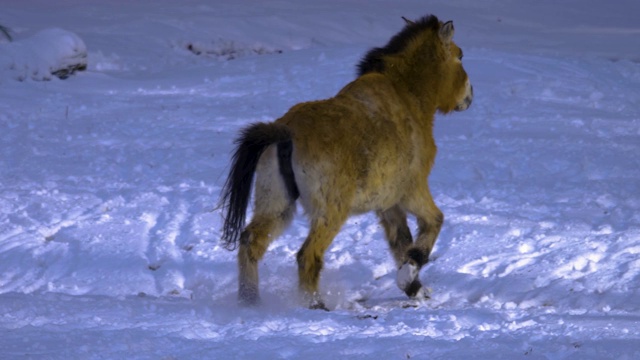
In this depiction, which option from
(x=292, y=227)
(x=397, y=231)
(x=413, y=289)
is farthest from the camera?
(x=292, y=227)

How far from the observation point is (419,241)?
758cm

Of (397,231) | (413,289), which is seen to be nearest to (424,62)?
(397,231)

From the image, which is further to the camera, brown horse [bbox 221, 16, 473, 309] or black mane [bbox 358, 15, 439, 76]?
black mane [bbox 358, 15, 439, 76]

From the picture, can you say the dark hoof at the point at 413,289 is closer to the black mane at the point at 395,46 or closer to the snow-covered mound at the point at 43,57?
the black mane at the point at 395,46

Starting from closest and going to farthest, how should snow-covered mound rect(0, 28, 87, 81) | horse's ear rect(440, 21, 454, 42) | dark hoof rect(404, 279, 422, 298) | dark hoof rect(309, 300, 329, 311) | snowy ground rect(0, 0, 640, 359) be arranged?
snowy ground rect(0, 0, 640, 359), dark hoof rect(309, 300, 329, 311), dark hoof rect(404, 279, 422, 298), horse's ear rect(440, 21, 454, 42), snow-covered mound rect(0, 28, 87, 81)

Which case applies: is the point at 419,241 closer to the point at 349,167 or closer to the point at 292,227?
the point at 349,167

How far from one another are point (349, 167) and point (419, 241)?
103 cm

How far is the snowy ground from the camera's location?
579 cm

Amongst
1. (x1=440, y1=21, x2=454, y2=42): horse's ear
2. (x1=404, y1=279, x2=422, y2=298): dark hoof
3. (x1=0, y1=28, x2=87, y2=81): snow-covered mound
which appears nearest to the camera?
(x1=404, y1=279, x2=422, y2=298): dark hoof

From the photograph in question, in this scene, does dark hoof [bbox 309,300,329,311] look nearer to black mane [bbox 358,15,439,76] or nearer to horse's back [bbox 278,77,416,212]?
horse's back [bbox 278,77,416,212]

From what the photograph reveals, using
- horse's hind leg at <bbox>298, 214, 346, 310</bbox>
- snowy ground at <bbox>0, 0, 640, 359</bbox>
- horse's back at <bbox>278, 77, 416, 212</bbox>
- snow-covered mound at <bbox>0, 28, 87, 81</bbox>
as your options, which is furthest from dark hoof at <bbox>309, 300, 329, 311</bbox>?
snow-covered mound at <bbox>0, 28, 87, 81</bbox>

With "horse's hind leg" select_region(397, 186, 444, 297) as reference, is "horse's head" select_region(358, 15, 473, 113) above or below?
above

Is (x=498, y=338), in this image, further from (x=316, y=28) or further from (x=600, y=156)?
(x=316, y=28)

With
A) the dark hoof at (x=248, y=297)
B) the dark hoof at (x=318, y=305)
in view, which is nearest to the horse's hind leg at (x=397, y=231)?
the dark hoof at (x=318, y=305)
